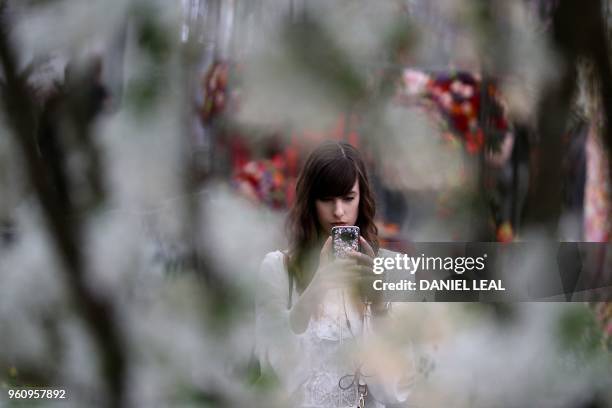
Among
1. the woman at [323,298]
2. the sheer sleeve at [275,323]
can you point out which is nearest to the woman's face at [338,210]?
the woman at [323,298]

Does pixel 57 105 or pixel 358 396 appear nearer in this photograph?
pixel 358 396

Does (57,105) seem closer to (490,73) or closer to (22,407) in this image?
(22,407)

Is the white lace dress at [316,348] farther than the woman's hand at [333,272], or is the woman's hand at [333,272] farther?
the woman's hand at [333,272]

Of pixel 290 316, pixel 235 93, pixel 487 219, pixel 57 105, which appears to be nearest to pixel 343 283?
pixel 290 316

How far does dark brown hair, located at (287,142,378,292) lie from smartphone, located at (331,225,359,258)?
56 millimetres

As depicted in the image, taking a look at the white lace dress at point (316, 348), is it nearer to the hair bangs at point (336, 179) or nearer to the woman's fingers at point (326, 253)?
the woman's fingers at point (326, 253)

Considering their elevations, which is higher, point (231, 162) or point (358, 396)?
point (231, 162)

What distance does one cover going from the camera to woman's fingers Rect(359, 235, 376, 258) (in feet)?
6.68

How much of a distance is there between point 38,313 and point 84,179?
15.6 inches

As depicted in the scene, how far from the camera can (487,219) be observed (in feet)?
7.02

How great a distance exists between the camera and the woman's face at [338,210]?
6.57 ft

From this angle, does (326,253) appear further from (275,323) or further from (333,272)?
(275,323)

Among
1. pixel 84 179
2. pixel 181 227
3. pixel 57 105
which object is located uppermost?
pixel 57 105
